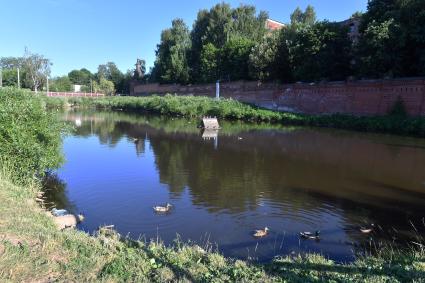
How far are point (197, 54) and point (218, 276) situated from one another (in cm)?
5886

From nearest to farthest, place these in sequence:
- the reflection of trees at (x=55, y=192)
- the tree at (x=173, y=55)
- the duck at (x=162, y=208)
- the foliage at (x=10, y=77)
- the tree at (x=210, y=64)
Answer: the duck at (x=162, y=208)
the reflection of trees at (x=55, y=192)
the tree at (x=210, y=64)
the tree at (x=173, y=55)
the foliage at (x=10, y=77)

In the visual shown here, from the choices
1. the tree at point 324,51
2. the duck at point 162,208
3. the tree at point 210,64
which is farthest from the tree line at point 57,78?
the duck at point 162,208

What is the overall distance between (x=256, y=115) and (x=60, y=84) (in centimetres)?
7799

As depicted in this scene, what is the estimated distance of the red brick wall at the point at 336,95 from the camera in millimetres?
29062

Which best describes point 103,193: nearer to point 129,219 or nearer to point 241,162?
point 129,219

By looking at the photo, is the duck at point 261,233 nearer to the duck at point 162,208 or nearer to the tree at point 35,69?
the duck at point 162,208

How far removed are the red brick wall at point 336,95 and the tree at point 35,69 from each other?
48483mm

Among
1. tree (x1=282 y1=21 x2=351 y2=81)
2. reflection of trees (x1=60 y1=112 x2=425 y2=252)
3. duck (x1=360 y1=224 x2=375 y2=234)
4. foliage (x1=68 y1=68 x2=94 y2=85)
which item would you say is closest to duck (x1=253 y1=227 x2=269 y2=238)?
reflection of trees (x1=60 y1=112 x2=425 y2=252)

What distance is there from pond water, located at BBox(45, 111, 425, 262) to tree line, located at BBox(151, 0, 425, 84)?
35.5 feet

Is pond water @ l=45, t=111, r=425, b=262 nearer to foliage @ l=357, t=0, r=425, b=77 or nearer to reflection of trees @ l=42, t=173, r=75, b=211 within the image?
reflection of trees @ l=42, t=173, r=75, b=211

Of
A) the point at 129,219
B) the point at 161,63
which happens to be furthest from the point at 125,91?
the point at 129,219

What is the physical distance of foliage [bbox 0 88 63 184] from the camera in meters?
9.94

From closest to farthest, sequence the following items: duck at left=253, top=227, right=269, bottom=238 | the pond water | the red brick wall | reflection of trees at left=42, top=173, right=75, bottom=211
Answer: duck at left=253, top=227, right=269, bottom=238, the pond water, reflection of trees at left=42, top=173, right=75, bottom=211, the red brick wall

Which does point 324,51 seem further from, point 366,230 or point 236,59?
point 366,230
